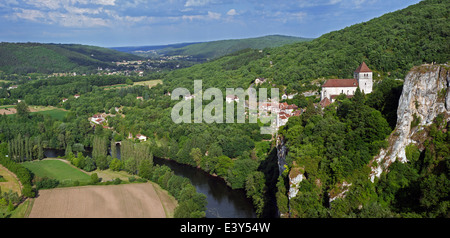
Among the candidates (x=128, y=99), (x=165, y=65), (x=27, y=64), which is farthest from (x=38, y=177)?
(x=165, y=65)

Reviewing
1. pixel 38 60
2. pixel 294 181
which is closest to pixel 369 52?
pixel 294 181

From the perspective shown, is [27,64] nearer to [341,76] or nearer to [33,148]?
[33,148]

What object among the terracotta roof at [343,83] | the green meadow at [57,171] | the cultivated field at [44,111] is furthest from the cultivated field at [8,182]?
the terracotta roof at [343,83]

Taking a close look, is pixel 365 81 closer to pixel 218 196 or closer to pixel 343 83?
pixel 343 83

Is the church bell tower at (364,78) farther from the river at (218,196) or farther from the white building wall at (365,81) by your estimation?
the river at (218,196)

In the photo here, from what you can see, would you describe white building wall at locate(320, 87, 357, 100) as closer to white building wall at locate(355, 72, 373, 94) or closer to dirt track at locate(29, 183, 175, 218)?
white building wall at locate(355, 72, 373, 94)

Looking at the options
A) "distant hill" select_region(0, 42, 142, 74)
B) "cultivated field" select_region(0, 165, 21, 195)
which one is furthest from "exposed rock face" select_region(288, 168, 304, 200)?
"distant hill" select_region(0, 42, 142, 74)
